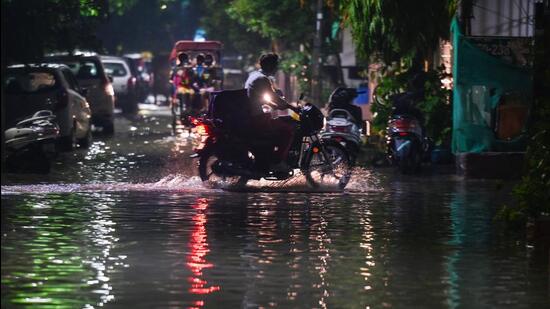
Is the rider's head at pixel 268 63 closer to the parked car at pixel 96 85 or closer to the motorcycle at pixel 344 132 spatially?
the motorcycle at pixel 344 132

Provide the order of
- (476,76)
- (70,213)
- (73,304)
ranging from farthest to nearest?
(476,76), (70,213), (73,304)

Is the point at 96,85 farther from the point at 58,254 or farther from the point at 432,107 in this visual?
the point at 58,254

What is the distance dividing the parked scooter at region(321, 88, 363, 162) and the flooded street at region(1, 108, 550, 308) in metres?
2.31

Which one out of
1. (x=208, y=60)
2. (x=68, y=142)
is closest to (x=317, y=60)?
(x=208, y=60)

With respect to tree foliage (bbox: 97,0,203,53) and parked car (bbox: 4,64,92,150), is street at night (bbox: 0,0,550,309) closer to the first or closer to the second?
parked car (bbox: 4,64,92,150)

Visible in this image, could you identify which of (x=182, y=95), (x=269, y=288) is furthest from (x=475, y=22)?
(x=269, y=288)

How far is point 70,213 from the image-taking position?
1622 centimetres

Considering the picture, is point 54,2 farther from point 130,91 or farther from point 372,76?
point 130,91

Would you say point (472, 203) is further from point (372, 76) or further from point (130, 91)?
point (130, 91)

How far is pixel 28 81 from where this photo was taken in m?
25.9

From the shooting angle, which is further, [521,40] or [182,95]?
[182,95]

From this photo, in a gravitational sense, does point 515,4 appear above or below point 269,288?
above

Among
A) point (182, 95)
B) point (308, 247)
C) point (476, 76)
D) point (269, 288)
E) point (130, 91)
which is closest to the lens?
point (269, 288)

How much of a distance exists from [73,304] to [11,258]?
8.17ft
